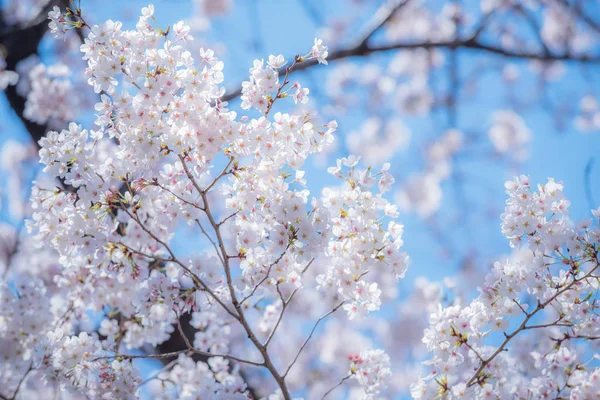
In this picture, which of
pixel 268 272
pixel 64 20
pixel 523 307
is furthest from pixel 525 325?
pixel 64 20

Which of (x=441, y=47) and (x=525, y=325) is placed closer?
(x=525, y=325)

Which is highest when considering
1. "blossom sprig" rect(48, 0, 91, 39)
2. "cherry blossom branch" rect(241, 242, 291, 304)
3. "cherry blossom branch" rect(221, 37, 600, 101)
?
"cherry blossom branch" rect(221, 37, 600, 101)

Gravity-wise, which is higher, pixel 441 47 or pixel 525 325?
pixel 441 47

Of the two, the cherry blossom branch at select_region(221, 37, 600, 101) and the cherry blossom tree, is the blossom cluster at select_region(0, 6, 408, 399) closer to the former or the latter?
the cherry blossom tree

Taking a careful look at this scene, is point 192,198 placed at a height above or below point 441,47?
below

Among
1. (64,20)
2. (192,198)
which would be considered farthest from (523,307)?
(64,20)

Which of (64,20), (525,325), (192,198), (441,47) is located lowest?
(525,325)

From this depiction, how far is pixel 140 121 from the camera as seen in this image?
2.21 m

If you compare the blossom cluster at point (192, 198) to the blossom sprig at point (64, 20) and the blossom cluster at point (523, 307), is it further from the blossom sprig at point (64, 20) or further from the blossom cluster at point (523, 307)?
the blossom cluster at point (523, 307)

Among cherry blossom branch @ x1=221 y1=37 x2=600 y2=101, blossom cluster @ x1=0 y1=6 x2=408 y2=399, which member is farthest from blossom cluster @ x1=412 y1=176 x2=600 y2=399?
cherry blossom branch @ x1=221 y1=37 x2=600 y2=101

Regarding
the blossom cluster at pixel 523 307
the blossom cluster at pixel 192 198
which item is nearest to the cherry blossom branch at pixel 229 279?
the blossom cluster at pixel 192 198

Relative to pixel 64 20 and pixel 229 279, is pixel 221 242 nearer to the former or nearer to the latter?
pixel 229 279

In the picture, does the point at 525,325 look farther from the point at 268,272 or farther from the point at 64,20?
the point at 64,20

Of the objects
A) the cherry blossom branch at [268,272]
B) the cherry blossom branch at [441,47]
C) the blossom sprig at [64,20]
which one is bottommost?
the cherry blossom branch at [268,272]
